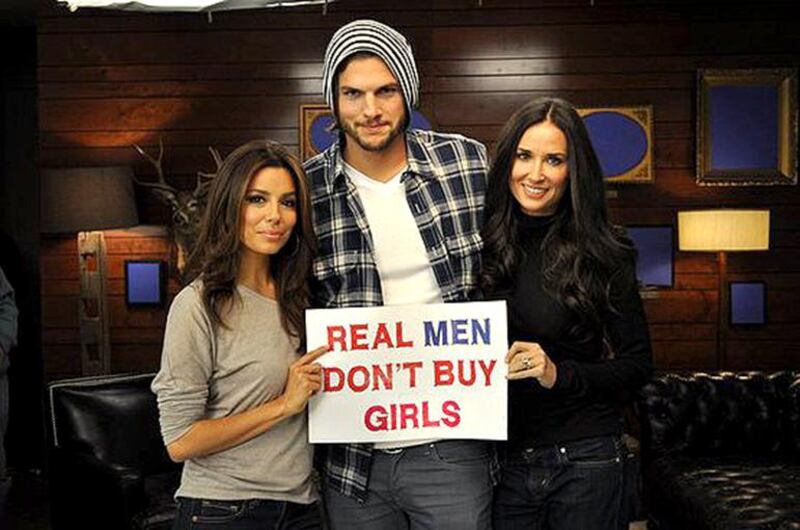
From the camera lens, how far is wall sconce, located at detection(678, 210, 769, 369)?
19.0 feet

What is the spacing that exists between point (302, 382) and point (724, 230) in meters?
4.11

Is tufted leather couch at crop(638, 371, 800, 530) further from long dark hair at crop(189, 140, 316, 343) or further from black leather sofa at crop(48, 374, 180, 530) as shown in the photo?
long dark hair at crop(189, 140, 316, 343)

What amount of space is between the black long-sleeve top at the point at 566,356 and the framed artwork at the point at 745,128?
405 centimetres

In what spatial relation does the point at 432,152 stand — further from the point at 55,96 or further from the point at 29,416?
the point at 29,416

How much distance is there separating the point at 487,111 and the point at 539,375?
4178 mm

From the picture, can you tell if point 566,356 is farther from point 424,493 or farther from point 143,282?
point 143,282

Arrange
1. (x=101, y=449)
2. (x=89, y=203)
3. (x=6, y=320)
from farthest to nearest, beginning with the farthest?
1. (x=89, y=203)
2. (x=101, y=449)
3. (x=6, y=320)

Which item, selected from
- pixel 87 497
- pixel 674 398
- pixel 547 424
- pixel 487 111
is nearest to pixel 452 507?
pixel 547 424

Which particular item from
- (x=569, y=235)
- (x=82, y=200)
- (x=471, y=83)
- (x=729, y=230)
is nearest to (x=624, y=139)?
(x=729, y=230)

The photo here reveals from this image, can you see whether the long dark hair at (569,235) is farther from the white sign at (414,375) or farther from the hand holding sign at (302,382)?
the hand holding sign at (302,382)

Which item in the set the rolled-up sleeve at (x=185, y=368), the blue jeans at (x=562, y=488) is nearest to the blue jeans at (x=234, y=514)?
the rolled-up sleeve at (x=185, y=368)

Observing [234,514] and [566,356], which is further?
[566,356]

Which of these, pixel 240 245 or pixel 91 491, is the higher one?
pixel 240 245

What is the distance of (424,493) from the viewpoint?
225cm
